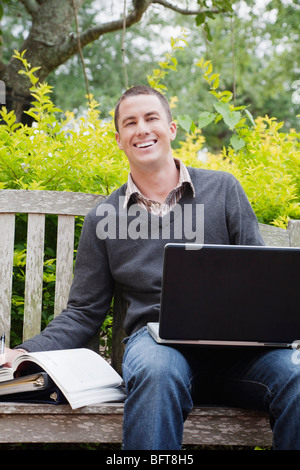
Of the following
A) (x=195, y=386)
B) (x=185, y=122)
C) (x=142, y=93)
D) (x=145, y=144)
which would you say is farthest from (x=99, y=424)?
(x=185, y=122)

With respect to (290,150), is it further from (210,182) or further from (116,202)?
(116,202)

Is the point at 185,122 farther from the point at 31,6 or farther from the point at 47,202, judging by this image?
the point at 31,6

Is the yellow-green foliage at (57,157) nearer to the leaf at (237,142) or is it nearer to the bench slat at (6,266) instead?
the bench slat at (6,266)

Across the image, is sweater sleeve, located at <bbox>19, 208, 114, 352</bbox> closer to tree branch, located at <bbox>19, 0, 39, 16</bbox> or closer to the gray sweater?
the gray sweater

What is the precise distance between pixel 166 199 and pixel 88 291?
0.49m

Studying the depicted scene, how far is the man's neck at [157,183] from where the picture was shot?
2.50 meters

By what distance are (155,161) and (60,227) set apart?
1.67ft

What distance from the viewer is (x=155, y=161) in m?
2.45

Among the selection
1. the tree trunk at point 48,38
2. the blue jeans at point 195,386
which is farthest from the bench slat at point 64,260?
the tree trunk at point 48,38

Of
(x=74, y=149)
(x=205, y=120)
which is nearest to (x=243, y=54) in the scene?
(x=205, y=120)

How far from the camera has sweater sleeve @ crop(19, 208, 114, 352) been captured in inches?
92.6

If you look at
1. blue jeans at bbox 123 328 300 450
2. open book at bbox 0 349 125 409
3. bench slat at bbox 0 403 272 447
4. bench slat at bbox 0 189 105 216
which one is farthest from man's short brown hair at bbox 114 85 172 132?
bench slat at bbox 0 403 272 447
